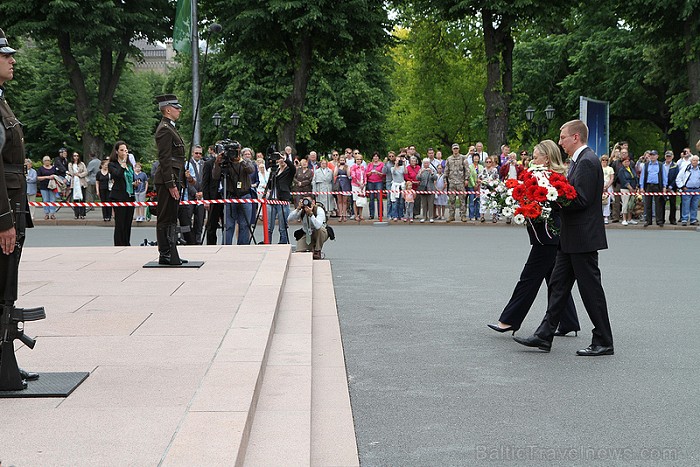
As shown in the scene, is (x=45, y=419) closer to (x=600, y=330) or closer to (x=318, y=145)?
(x=600, y=330)

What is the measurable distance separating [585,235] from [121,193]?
10.6 metres

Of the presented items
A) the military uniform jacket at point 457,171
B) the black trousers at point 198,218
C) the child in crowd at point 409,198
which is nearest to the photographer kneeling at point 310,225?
the black trousers at point 198,218

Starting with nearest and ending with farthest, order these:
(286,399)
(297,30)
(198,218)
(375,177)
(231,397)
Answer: (231,397) → (286,399) → (198,218) → (375,177) → (297,30)

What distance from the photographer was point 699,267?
14.7 m

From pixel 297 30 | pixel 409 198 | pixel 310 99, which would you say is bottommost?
pixel 409 198

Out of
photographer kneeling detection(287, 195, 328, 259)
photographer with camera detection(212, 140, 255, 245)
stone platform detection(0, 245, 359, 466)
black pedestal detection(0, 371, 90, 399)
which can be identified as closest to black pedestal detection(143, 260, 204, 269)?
stone platform detection(0, 245, 359, 466)

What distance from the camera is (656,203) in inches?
979

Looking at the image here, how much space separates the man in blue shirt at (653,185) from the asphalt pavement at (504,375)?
36.6 ft

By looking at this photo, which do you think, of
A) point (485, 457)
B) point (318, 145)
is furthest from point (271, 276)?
point (318, 145)

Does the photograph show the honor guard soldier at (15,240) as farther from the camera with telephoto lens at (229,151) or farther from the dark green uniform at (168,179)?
the camera with telephoto lens at (229,151)

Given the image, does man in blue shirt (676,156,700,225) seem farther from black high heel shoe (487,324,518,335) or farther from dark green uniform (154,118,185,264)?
black high heel shoe (487,324,518,335)

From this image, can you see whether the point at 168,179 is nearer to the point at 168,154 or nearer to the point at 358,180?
the point at 168,154

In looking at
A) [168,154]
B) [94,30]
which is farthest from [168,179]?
[94,30]

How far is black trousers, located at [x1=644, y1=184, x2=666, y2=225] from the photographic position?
24703 mm
